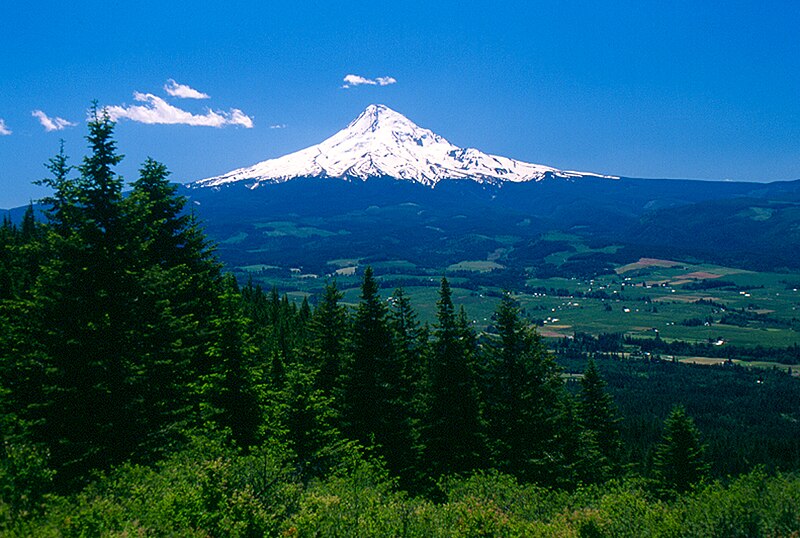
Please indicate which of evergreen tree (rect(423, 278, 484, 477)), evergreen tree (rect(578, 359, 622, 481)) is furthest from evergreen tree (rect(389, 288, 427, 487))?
evergreen tree (rect(578, 359, 622, 481))

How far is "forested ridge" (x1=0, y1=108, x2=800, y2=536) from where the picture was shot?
490 inches

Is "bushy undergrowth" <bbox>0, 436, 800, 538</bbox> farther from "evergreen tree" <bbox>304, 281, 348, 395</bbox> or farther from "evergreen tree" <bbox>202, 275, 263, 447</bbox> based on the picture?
"evergreen tree" <bbox>304, 281, 348, 395</bbox>

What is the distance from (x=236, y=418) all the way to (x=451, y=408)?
11085 millimetres

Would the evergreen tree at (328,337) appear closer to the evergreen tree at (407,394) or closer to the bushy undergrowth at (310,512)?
the evergreen tree at (407,394)

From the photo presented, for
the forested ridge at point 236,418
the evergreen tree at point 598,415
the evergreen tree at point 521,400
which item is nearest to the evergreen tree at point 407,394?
the forested ridge at point 236,418

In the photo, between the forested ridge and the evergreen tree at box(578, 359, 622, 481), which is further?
the evergreen tree at box(578, 359, 622, 481)

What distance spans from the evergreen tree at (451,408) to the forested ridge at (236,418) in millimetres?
82

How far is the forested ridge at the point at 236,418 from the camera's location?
12.4m

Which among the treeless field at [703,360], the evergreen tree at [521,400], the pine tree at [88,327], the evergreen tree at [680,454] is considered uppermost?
the pine tree at [88,327]

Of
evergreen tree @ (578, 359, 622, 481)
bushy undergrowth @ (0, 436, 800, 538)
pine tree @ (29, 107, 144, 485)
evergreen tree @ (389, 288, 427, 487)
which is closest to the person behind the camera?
bushy undergrowth @ (0, 436, 800, 538)

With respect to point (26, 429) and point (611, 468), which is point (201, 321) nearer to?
point (26, 429)

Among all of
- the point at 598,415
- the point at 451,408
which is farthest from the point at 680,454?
the point at 451,408

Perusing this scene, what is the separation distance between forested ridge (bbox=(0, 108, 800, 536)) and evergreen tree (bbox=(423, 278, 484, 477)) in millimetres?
82

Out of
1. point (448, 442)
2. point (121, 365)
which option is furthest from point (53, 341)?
point (448, 442)
